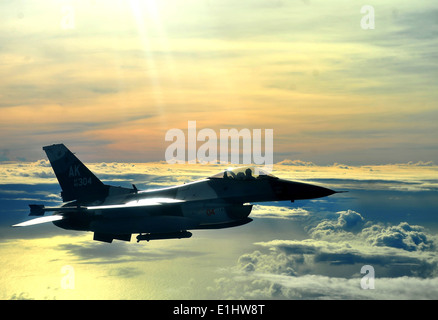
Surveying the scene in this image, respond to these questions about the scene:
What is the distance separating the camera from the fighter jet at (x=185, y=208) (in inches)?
996

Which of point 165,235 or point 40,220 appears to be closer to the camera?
point 165,235

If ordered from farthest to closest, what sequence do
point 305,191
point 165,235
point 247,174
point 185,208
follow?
point 185,208, point 165,235, point 247,174, point 305,191

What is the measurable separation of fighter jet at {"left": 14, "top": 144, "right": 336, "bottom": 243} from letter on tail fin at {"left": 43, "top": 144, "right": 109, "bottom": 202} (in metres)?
2.71

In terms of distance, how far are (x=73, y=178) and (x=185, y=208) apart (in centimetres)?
953

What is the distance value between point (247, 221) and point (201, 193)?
3123mm

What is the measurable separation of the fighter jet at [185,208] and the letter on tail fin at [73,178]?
2.71 metres

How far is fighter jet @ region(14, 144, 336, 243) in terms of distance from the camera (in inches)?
996

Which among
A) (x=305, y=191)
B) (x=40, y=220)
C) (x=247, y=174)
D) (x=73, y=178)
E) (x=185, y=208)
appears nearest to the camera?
(x=305, y=191)

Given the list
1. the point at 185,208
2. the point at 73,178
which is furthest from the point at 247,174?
the point at 73,178

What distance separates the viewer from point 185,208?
26484 millimetres

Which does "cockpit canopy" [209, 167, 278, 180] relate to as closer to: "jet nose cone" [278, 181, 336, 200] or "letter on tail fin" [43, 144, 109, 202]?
"jet nose cone" [278, 181, 336, 200]

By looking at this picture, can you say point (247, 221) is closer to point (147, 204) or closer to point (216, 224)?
point (216, 224)

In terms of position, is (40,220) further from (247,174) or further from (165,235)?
(247,174)

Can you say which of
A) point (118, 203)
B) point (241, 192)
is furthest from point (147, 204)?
point (241, 192)
